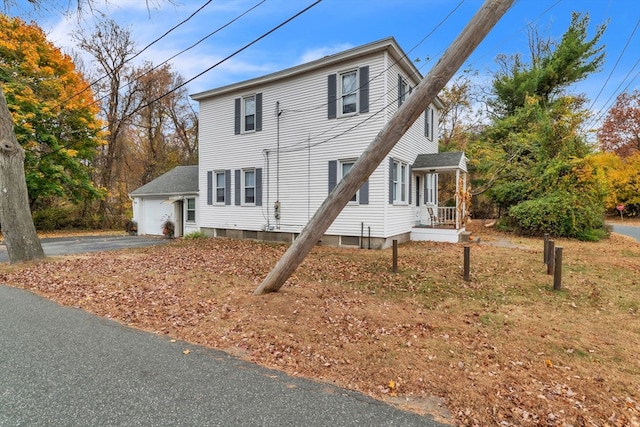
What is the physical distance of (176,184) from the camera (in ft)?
57.4

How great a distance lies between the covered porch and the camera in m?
12.5

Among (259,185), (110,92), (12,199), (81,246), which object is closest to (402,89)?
(259,185)

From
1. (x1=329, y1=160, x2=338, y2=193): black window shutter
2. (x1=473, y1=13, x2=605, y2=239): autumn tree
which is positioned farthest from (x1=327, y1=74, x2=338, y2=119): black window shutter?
(x1=473, y1=13, x2=605, y2=239): autumn tree

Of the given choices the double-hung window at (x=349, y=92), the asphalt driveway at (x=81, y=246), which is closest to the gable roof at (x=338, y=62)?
the double-hung window at (x=349, y=92)

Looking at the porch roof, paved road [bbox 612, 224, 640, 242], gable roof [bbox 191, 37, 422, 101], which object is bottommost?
paved road [bbox 612, 224, 640, 242]

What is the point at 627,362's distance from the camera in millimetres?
3555

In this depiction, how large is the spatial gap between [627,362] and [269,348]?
3965 mm

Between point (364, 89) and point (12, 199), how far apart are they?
33.9 ft

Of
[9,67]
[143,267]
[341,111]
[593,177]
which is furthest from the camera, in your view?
[9,67]

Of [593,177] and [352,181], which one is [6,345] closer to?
[352,181]

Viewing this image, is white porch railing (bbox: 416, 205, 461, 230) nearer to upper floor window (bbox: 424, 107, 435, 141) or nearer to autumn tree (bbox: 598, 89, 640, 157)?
upper floor window (bbox: 424, 107, 435, 141)

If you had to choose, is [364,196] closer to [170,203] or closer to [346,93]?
[346,93]

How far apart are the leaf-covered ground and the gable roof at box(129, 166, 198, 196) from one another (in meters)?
8.13

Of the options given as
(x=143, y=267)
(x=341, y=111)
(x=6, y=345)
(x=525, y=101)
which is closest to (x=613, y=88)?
(x=525, y=101)
